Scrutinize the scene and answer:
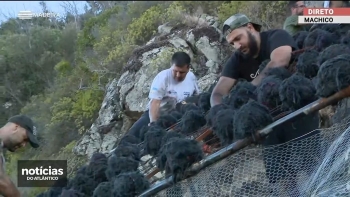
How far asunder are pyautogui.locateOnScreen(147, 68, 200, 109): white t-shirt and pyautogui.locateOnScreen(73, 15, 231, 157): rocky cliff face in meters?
0.68

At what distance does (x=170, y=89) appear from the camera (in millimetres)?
7004

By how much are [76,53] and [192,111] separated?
→ 379 cm

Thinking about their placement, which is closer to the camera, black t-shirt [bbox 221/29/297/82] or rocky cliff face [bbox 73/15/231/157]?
black t-shirt [bbox 221/29/297/82]

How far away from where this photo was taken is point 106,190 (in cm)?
426

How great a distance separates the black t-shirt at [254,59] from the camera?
16.9 ft

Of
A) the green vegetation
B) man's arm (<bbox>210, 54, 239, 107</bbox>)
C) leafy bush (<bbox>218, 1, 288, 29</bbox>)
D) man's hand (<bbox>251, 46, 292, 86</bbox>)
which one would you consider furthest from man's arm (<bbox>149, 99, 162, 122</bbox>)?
leafy bush (<bbox>218, 1, 288, 29</bbox>)

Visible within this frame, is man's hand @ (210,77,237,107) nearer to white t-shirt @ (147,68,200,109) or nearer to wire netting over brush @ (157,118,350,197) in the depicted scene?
wire netting over brush @ (157,118,350,197)

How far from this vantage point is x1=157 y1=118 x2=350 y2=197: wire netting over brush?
3.77 meters

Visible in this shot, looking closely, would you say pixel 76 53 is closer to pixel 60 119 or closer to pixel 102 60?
pixel 102 60

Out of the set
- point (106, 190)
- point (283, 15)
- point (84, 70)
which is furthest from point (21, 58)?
point (283, 15)

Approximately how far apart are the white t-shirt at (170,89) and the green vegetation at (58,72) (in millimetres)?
753

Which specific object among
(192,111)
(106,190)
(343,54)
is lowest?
(106,190)

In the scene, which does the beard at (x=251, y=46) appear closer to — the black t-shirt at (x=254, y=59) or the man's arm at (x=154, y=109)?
the black t-shirt at (x=254, y=59)

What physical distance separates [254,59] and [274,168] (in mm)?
1665
